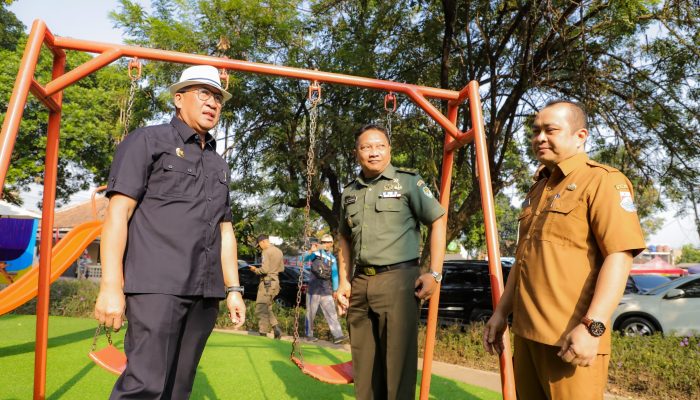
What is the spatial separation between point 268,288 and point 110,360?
17.5 ft

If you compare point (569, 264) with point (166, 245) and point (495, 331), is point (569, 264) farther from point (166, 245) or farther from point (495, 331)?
point (166, 245)

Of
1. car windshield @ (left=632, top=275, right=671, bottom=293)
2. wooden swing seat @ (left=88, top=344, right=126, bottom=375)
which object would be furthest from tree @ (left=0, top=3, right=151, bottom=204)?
car windshield @ (left=632, top=275, right=671, bottom=293)

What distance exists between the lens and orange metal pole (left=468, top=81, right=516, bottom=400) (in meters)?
2.97

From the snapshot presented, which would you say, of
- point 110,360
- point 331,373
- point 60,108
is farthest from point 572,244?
point 60,108

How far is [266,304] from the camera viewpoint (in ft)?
28.3

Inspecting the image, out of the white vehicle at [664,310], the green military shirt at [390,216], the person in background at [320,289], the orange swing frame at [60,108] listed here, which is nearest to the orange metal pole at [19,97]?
the orange swing frame at [60,108]

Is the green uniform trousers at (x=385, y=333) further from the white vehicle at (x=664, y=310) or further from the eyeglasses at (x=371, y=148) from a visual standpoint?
the white vehicle at (x=664, y=310)

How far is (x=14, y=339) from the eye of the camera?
685 centimetres

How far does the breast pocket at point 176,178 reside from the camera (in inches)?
92.1

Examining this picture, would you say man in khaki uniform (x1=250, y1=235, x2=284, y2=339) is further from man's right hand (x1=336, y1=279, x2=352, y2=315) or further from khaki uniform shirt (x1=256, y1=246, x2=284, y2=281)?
man's right hand (x1=336, y1=279, x2=352, y2=315)

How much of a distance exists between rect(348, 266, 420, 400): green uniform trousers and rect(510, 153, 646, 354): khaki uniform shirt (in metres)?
1.07

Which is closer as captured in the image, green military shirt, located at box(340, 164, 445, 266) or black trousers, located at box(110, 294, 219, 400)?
black trousers, located at box(110, 294, 219, 400)

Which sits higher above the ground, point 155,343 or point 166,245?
point 166,245

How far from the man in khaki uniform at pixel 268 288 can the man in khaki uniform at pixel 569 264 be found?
6772 millimetres
